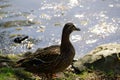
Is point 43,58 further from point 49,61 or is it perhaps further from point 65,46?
point 65,46

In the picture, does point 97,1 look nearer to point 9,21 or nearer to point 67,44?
point 9,21

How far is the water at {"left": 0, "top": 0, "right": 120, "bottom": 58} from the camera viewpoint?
20.4 m

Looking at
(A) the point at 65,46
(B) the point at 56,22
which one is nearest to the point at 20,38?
(B) the point at 56,22

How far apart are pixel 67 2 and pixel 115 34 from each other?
731 centimetres

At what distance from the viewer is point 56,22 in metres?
23.5

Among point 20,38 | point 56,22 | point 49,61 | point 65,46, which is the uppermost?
point 65,46

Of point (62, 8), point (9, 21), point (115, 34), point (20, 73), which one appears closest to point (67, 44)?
point (20, 73)

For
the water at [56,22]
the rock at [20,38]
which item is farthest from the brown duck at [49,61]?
the rock at [20,38]

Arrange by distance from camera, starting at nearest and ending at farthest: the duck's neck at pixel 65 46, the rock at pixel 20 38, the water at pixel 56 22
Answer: the duck's neck at pixel 65 46
the water at pixel 56 22
the rock at pixel 20 38

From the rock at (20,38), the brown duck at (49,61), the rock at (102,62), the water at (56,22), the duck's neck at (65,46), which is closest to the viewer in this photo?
the brown duck at (49,61)

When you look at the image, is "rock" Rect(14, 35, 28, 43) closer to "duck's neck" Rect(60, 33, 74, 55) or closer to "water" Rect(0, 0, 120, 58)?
"water" Rect(0, 0, 120, 58)

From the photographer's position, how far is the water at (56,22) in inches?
802

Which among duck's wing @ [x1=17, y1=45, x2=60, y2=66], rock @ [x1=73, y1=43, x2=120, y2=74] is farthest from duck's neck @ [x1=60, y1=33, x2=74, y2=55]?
rock @ [x1=73, y1=43, x2=120, y2=74]

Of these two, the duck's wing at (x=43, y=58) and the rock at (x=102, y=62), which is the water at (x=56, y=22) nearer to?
the rock at (x=102, y=62)
